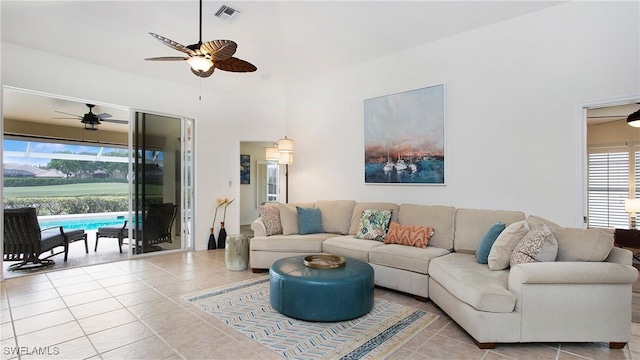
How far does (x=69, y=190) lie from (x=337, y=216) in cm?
826

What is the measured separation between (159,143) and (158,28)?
2.27 meters

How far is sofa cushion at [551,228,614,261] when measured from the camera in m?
2.34

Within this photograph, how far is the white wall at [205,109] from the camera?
4523 millimetres

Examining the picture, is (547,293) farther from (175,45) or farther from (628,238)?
(628,238)

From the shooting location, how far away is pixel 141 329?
256cm

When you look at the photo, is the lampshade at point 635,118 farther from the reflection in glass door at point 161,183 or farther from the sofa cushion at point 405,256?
the reflection in glass door at point 161,183

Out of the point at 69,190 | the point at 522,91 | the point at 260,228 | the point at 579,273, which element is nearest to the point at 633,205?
the point at 522,91

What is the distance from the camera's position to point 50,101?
5.91 m

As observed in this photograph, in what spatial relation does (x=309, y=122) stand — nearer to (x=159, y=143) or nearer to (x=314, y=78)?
(x=314, y=78)

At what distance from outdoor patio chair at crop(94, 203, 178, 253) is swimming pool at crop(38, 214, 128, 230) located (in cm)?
323

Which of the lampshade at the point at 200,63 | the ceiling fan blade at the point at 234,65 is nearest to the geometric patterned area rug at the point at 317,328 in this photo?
the lampshade at the point at 200,63

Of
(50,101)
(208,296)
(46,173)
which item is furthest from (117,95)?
(46,173)

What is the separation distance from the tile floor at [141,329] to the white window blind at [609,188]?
376 cm

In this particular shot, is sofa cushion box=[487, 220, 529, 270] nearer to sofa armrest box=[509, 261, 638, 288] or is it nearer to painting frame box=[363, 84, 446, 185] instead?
sofa armrest box=[509, 261, 638, 288]
